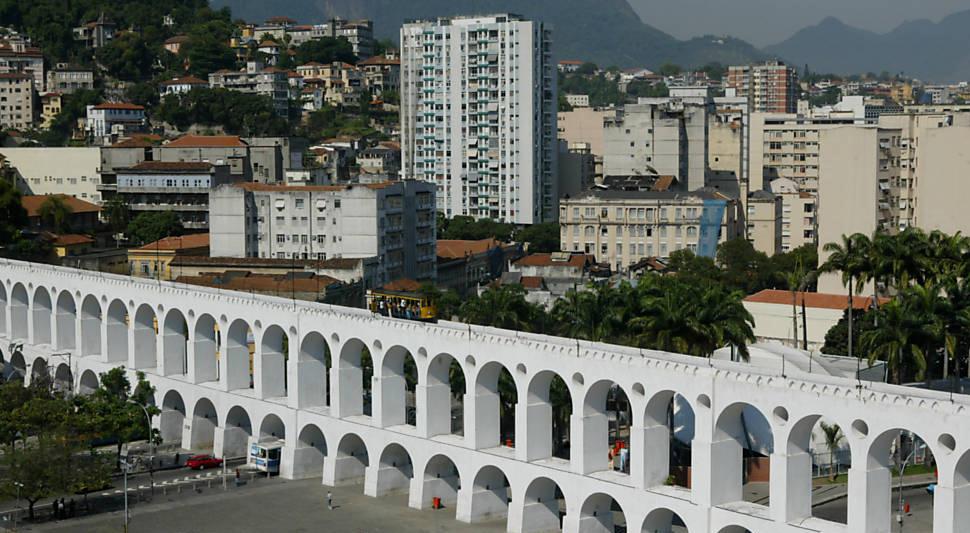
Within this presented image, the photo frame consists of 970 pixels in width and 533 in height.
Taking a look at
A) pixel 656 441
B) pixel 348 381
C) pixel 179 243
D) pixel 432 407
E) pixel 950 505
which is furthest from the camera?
pixel 179 243

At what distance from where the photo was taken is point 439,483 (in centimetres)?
6419

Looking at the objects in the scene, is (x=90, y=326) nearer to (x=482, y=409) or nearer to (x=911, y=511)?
(x=482, y=409)

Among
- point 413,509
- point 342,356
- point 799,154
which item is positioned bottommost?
point 413,509

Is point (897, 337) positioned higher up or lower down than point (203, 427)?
higher up

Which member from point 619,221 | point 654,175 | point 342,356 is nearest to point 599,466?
point 342,356

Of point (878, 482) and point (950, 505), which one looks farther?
point (878, 482)

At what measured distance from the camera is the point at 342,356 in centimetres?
6812

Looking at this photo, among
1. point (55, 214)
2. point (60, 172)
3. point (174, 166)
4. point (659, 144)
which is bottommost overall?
point (55, 214)

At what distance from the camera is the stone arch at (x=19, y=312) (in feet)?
306

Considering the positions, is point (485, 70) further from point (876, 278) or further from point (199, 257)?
point (876, 278)

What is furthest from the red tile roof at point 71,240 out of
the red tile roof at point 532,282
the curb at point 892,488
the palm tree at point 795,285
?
the curb at point 892,488

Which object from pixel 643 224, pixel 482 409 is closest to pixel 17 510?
pixel 482 409

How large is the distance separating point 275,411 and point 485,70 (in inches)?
4020

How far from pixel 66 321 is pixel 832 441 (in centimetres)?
4852
